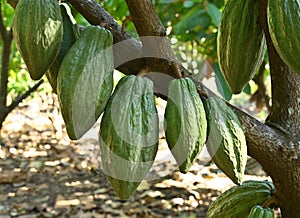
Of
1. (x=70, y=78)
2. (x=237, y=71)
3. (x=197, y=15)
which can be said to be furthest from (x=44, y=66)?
(x=197, y=15)

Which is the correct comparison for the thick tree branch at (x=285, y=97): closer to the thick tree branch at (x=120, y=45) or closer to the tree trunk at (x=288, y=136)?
the tree trunk at (x=288, y=136)

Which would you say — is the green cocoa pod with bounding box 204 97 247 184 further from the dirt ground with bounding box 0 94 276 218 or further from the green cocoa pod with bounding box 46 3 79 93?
the dirt ground with bounding box 0 94 276 218

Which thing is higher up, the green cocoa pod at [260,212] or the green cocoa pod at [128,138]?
the green cocoa pod at [128,138]

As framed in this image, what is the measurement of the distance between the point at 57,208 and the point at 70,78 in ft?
6.94

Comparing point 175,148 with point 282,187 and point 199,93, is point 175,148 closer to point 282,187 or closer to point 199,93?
point 199,93

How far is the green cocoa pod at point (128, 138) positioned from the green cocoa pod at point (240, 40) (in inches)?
6.4

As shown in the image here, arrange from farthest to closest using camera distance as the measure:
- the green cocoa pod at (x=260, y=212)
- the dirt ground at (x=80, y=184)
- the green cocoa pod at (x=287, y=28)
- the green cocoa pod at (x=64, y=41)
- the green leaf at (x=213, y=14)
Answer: the dirt ground at (x=80, y=184) < the green leaf at (x=213, y=14) < the green cocoa pod at (x=260, y=212) < the green cocoa pod at (x=64, y=41) < the green cocoa pod at (x=287, y=28)

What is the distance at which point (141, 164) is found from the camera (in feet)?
2.16

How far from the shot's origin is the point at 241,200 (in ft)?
3.03

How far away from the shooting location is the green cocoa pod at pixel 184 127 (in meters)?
0.68

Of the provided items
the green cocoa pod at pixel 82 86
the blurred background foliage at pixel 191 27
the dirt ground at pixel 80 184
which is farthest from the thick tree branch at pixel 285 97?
the dirt ground at pixel 80 184

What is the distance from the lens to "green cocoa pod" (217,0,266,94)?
0.74 m

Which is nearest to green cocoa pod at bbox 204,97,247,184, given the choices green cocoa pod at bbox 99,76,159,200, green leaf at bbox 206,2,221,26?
green cocoa pod at bbox 99,76,159,200

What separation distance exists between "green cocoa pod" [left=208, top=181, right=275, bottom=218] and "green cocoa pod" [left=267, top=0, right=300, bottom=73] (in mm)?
364
